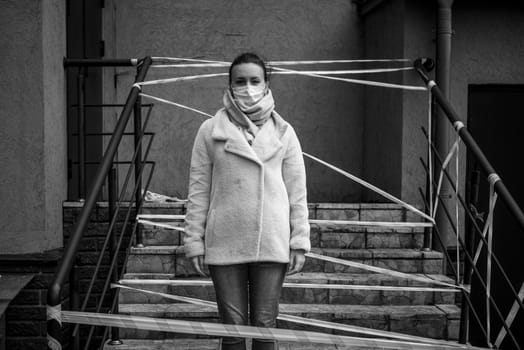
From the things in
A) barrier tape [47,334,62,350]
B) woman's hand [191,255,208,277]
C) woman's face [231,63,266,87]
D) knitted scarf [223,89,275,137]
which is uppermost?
woman's face [231,63,266,87]

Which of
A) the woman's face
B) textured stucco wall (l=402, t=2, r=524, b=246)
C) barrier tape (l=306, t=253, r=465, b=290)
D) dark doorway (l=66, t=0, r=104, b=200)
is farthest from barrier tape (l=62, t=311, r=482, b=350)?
textured stucco wall (l=402, t=2, r=524, b=246)

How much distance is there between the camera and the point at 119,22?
6.05m

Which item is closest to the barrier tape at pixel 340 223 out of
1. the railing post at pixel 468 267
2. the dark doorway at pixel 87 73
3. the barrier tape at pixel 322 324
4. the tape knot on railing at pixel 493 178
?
the barrier tape at pixel 322 324

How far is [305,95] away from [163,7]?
1.67 meters

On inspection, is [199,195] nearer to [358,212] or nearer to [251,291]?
[251,291]

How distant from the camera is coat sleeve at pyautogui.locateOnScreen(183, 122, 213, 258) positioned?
8.03ft

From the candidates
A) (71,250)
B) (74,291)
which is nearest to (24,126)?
(74,291)

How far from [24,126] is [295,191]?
2.36 meters

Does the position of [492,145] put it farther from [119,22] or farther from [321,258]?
[119,22]

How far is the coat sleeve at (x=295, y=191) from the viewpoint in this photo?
247 cm

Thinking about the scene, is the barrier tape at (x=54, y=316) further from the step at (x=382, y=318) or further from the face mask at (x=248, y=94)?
the step at (x=382, y=318)

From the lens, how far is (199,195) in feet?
8.13

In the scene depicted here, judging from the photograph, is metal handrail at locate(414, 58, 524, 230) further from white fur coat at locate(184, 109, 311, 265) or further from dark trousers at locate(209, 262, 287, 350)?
dark trousers at locate(209, 262, 287, 350)

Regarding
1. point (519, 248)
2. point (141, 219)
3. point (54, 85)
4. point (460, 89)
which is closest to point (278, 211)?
point (141, 219)
